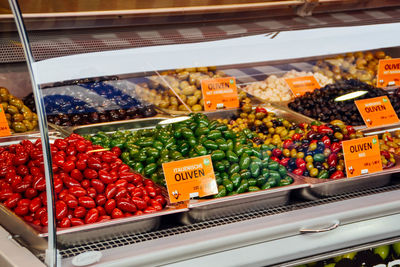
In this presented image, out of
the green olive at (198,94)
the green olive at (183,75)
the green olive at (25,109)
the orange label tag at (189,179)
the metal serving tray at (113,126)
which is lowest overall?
the orange label tag at (189,179)

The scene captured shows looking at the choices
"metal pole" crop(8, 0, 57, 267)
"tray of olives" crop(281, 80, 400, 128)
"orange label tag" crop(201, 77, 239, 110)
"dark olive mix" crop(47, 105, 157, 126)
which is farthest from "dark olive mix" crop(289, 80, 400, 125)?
"metal pole" crop(8, 0, 57, 267)

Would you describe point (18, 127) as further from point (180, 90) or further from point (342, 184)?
point (342, 184)

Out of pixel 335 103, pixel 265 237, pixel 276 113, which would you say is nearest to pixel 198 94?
pixel 276 113

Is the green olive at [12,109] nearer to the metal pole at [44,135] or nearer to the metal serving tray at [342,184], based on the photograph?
the metal pole at [44,135]

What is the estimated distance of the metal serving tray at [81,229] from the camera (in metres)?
1.86

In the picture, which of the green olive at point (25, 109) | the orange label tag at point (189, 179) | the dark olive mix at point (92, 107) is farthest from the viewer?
the green olive at point (25, 109)

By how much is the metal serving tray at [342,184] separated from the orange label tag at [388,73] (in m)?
1.37

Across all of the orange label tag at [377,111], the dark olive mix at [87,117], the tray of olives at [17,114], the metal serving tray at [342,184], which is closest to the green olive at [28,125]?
the tray of olives at [17,114]

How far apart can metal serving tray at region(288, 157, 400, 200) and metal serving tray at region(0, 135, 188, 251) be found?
2.15ft

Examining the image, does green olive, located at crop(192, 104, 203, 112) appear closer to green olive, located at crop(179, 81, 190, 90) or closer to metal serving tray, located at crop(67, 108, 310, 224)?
green olive, located at crop(179, 81, 190, 90)

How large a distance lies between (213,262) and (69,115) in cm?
123

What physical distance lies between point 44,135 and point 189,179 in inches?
26.3

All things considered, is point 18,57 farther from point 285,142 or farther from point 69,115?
point 285,142

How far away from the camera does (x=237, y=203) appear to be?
7.18ft
